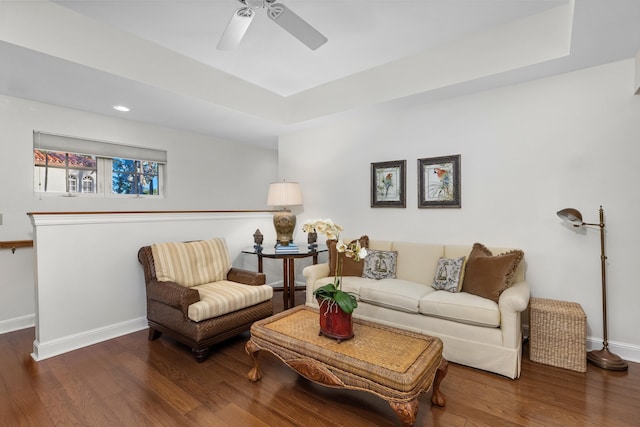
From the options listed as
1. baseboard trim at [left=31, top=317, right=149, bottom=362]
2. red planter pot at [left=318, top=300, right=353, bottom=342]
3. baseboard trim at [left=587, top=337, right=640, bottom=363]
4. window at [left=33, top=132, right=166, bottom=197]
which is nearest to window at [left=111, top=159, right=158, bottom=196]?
window at [left=33, top=132, right=166, bottom=197]

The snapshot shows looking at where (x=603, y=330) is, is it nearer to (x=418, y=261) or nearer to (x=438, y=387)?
(x=418, y=261)

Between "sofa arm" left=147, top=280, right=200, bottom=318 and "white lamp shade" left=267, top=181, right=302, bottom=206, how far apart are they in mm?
1786

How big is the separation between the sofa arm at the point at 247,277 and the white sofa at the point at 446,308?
1.64ft

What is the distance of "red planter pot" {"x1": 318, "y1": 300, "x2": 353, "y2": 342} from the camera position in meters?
1.95

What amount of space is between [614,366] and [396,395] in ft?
6.34

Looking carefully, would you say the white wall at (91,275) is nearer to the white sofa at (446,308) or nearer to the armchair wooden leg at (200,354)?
the armchair wooden leg at (200,354)

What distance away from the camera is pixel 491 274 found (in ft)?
8.43

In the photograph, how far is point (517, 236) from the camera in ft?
9.51

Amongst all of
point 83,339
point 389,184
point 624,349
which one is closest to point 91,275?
point 83,339

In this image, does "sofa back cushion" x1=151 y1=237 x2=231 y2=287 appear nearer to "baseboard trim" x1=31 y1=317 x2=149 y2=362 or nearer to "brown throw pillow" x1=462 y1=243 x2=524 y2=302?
"baseboard trim" x1=31 y1=317 x2=149 y2=362

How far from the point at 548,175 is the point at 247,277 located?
2.91 metres

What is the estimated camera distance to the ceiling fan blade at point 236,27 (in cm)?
196

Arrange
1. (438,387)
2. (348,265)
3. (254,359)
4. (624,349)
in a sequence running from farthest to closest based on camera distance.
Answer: (348,265)
(624,349)
(254,359)
(438,387)

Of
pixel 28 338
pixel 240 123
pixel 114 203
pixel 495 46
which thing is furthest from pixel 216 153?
pixel 495 46
